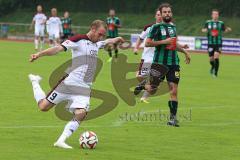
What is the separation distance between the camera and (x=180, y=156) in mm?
10469

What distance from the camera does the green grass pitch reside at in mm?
10477

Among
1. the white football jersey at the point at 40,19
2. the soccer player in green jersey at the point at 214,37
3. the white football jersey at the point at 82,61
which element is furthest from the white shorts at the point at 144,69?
the white football jersey at the point at 40,19

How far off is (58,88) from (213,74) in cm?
1704

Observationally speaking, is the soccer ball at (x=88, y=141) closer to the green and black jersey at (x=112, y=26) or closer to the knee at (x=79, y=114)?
the knee at (x=79, y=114)

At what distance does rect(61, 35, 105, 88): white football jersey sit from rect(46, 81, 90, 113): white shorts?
0.68 ft

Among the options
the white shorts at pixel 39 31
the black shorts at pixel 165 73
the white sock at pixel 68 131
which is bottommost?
the white shorts at pixel 39 31

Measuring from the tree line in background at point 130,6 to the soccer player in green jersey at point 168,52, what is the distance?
4404 cm

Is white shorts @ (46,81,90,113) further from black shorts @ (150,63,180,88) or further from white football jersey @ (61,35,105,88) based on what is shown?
black shorts @ (150,63,180,88)

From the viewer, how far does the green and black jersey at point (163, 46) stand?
14.0 m

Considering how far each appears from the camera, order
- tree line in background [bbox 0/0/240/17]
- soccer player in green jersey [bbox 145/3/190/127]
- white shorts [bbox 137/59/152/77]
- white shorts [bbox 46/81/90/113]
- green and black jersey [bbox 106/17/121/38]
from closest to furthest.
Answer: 1. white shorts [bbox 46/81/90/113]
2. soccer player in green jersey [bbox 145/3/190/127]
3. white shorts [bbox 137/59/152/77]
4. green and black jersey [bbox 106/17/121/38]
5. tree line in background [bbox 0/0/240/17]

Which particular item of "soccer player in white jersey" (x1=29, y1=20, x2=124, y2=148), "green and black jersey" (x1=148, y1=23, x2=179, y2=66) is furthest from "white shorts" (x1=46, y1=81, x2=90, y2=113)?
"green and black jersey" (x1=148, y1=23, x2=179, y2=66)

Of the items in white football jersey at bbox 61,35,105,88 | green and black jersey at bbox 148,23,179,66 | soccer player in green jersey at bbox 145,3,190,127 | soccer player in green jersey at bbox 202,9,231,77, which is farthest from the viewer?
soccer player in green jersey at bbox 202,9,231,77

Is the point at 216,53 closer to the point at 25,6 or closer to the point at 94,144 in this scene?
the point at 94,144

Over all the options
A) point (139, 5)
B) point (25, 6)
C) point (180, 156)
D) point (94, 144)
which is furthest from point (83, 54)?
point (25, 6)
